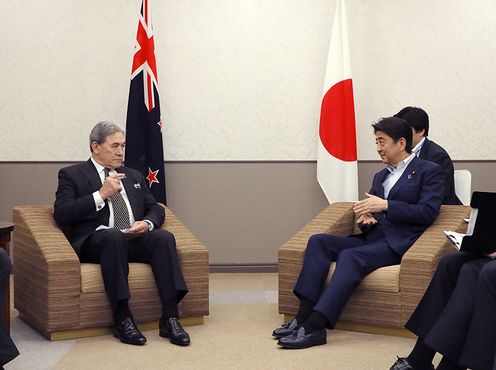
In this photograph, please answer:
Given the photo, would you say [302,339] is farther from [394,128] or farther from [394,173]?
[394,128]

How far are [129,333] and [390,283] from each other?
1402mm

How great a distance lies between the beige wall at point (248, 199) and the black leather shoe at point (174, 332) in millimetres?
2245

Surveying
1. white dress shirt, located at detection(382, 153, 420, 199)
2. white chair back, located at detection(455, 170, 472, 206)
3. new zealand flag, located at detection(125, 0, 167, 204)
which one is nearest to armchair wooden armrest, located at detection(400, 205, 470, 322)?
white dress shirt, located at detection(382, 153, 420, 199)

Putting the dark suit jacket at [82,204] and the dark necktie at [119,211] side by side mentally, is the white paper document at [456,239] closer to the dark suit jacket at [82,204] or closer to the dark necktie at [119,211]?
the dark suit jacket at [82,204]

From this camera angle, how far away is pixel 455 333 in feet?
10.4

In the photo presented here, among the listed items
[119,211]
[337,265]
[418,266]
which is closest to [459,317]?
[418,266]

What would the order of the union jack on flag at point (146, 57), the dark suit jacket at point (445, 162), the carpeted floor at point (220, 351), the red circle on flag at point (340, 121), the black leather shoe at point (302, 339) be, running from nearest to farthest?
the carpeted floor at point (220, 351)
the black leather shoe at point (302, 339)
the dark suit jacket at point (445, 162)
the union jack on flag at point (146, 57)
the red circle on flag at point (340, 121)

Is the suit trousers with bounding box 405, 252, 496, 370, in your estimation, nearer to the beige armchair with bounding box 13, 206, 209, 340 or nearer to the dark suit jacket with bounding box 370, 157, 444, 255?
the dark suit jacket with bounding box 370, 157, 444, 255

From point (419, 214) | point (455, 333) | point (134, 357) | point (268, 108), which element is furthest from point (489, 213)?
point (268, 108)

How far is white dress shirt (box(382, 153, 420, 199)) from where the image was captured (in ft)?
14.9

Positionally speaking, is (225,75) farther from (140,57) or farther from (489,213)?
(489,213)

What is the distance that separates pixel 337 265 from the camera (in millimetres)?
4270

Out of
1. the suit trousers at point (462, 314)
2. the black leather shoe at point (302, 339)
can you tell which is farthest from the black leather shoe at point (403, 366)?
the black leather shoe at point (302, 339)

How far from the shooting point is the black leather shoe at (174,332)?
13.6 ft
